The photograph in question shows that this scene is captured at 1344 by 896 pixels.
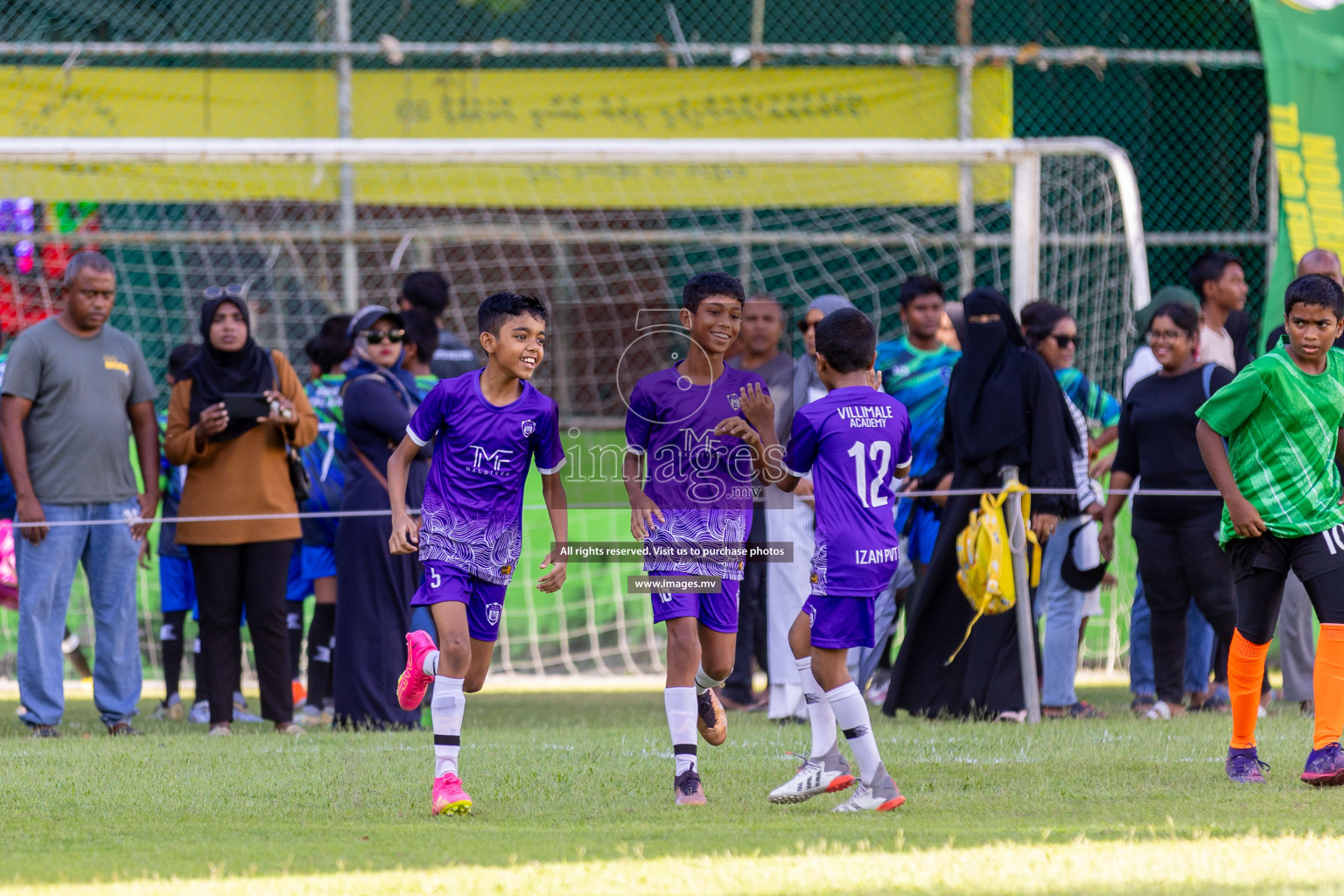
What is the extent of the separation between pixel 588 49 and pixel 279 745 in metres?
6.76

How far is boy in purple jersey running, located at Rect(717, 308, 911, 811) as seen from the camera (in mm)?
5312

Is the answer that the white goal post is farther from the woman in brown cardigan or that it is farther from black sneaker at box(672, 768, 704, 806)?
black sneaker at box(672, 768, 704, 806)

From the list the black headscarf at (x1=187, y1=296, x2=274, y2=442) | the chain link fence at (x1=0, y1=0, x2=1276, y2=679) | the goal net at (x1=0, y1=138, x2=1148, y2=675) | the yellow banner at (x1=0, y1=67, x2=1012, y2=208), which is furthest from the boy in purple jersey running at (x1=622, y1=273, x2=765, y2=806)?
the yellow banner at (x1=0, y1=67, x2=1012, y2=208)

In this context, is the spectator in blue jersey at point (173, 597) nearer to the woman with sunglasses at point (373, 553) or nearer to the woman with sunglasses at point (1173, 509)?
the woman with sunglasses at point (373, 553)

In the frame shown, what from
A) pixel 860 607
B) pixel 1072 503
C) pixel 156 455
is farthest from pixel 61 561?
pixel 1072 503

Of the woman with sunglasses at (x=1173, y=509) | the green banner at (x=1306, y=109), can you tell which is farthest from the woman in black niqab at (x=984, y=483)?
the green banner at (x=1306, y=109)

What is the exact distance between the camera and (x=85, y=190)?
1220 cm

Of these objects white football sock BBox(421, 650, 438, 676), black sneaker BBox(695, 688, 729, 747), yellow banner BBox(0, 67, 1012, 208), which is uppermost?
yellow banner BBox(0, 67, 1012, 208)

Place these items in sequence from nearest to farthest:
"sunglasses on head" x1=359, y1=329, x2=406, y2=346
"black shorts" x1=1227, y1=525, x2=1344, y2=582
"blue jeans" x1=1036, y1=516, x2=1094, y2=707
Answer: "black shorts" x1=1227, y1=525, x2=1344, y2=582 → "sunglasses on head" x1=359, y1=329, x2=406, y2=346 → "blue jeans" x1=1036, y1=516, x2=1094, y2=707

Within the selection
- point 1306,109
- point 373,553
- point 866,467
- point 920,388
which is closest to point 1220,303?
point 920,388

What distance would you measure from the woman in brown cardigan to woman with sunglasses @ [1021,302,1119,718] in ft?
13.5

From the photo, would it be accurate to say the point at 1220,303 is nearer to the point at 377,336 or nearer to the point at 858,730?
the point at 377,336

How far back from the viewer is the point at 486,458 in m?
5.59

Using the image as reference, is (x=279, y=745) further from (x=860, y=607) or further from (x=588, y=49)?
(x=588, y=49)
